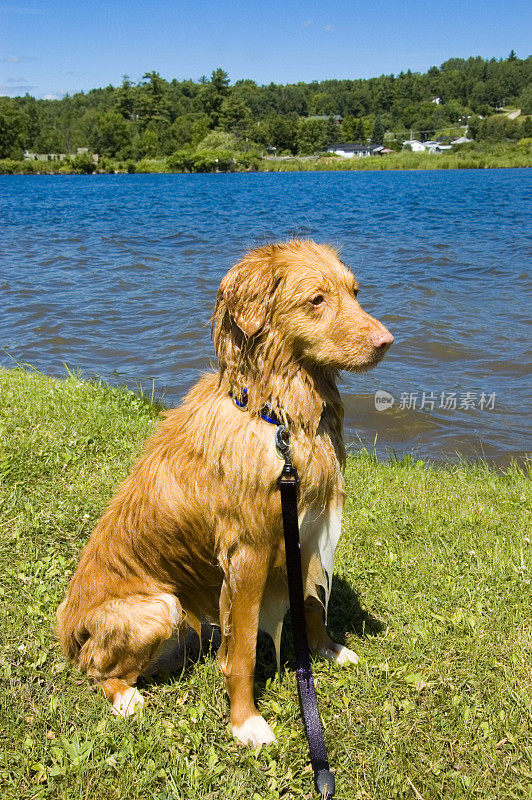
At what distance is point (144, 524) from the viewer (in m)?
2.99

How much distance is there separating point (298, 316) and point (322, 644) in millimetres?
1963

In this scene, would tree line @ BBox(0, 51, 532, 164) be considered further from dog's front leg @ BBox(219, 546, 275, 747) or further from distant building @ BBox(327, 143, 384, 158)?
dog's front leg @ BBox(219, 546, 275, 747)

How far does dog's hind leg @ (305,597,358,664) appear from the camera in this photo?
Result: 358cm

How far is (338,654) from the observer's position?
11.8ft

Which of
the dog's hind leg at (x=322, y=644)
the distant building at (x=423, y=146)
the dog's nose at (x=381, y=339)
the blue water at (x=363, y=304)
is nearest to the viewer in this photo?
the dog's nose at (x=381, y=339)

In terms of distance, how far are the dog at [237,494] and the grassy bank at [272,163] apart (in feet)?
295

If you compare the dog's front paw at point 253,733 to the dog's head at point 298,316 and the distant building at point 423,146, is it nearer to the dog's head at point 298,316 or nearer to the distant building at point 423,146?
the dog's head at point 298,316

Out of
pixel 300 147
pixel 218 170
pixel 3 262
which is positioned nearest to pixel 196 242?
pixel 3 262

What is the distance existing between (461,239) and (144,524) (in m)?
21.6

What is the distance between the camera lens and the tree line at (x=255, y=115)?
114000mm

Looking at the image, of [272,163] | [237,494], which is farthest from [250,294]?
[272,163]

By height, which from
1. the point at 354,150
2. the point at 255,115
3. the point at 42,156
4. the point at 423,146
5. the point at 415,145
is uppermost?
the point at 255,115

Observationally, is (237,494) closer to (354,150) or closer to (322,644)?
(322,644)

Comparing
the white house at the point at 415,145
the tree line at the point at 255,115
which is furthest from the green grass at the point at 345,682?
the white house at the point at 415,145
